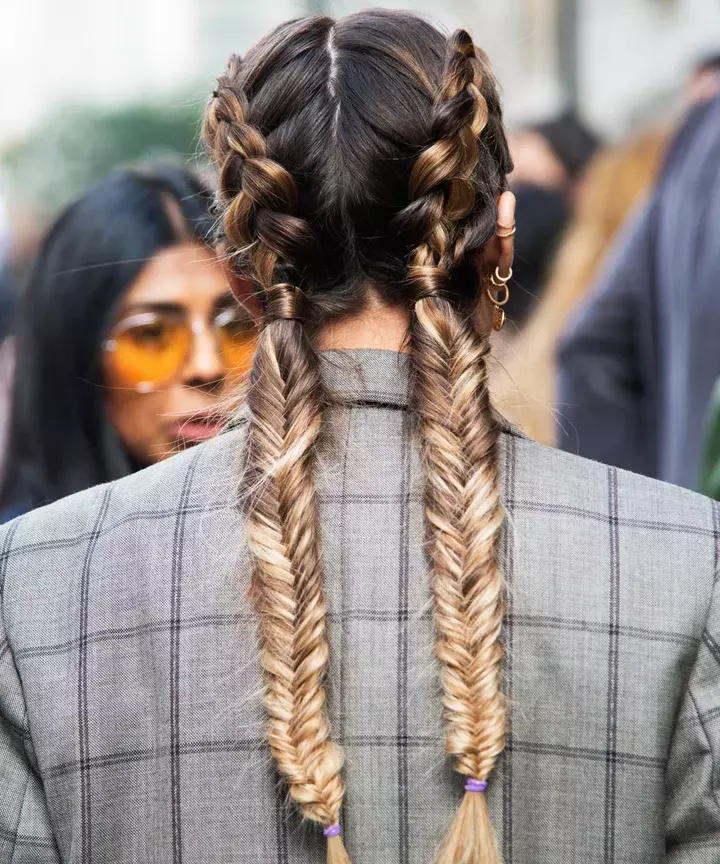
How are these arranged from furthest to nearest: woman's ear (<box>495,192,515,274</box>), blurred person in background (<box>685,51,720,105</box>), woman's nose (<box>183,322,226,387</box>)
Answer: blurred person in background (<box>685,51,720,105</box>), woman's nose (<box>183,322,226,387</box>), woman's ear (<box>495,192,515,274</box>)

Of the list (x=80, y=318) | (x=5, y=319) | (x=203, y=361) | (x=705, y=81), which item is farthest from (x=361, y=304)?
(x=705, y=81)

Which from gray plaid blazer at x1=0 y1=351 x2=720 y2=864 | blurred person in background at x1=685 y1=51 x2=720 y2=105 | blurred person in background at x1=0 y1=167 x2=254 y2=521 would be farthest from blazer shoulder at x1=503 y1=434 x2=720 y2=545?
blurred person in background at x1=685 y1=51 x2=720 y2=105

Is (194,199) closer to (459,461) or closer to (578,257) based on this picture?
(578,257)

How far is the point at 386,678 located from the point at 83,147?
2229 mm

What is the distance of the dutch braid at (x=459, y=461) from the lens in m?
1.09

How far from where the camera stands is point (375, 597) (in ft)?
3.72

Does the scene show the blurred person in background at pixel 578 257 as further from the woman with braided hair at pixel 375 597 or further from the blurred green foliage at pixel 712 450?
the woman with braided hair at pixel 375 597

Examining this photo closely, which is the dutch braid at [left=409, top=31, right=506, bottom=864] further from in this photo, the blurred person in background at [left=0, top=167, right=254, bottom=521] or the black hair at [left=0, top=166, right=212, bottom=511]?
the black hair at [left=0, top=166, right=212, bottom=511]

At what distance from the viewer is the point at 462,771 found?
43.0 inches

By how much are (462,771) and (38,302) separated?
6.73 feet

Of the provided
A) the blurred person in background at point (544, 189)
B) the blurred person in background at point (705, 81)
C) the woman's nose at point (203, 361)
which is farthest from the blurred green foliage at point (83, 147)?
the blurred person in background at point (705, 81)

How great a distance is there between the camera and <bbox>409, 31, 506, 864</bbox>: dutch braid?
1.09 metres

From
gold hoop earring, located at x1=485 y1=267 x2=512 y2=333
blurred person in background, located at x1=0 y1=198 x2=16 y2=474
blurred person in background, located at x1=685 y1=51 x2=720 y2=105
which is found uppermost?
blurred person in background, located at x1=685 y1=51 x2=720 y2=105

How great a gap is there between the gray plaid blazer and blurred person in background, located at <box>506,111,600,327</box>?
79.1 inches
